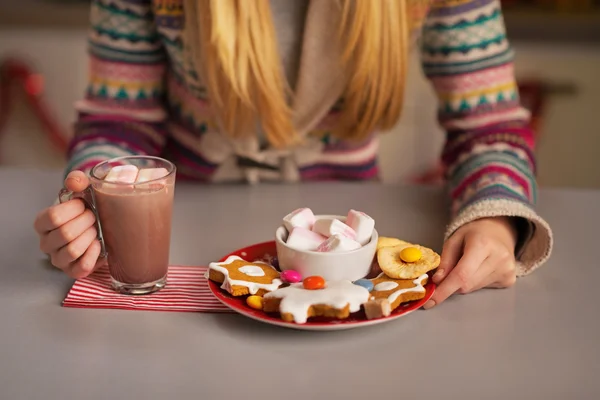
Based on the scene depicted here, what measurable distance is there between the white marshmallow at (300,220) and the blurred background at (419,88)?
1.79 meters

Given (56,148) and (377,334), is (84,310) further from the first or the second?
(56,148)

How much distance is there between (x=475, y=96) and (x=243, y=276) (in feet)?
1.72

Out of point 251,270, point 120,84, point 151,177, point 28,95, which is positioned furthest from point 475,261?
point 28,95

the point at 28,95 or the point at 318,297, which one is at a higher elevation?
the point at 318,297

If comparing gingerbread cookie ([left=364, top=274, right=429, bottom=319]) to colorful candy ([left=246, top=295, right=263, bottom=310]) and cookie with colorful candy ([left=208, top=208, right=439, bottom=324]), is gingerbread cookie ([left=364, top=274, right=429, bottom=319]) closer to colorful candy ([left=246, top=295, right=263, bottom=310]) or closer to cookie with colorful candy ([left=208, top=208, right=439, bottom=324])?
cookie with colorful candy ([left=208, top=208, right=439, bottom=324])

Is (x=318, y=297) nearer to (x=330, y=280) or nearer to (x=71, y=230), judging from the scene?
(x=330, y=280)

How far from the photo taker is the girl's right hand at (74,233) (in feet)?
2.66

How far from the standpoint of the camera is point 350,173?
1.32m

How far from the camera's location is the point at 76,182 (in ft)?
2.65

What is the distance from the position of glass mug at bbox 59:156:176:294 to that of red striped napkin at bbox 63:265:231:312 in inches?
0.5

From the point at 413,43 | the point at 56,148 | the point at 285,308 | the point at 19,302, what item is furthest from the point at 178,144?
the point at 56,148

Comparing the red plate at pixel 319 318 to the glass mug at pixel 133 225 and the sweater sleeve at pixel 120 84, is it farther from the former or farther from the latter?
the sweater sleeve at pixel 120 84

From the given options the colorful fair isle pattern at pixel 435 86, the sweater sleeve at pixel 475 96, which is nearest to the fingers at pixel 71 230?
the colorful fair isle pattern at pixel 435 86

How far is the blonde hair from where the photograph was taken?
98cm
